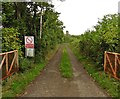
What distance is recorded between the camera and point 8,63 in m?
13.0

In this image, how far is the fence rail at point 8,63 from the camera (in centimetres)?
1175

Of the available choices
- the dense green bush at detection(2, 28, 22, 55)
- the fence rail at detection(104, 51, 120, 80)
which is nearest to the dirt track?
the fence rail at detection(104, 51, 120, 80)

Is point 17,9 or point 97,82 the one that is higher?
point 17,9

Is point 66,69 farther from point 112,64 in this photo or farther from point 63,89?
point 63,89

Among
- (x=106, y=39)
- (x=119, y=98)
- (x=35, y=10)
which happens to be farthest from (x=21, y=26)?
(x=119, y=98)

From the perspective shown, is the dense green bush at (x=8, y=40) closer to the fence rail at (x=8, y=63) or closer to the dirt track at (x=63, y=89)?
the fence rail at (x=8, y=63)

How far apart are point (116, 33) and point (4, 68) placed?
7.84 m

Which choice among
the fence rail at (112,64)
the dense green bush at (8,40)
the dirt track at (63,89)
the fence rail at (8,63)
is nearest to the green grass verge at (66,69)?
the dirt track at (63,89)

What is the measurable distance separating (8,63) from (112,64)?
5.62 m

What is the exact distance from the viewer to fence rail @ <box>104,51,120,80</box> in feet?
42.1

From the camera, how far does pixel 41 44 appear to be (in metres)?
23.4

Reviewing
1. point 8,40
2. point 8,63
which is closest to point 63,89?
point 8,63

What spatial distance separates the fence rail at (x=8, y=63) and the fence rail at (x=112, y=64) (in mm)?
5373

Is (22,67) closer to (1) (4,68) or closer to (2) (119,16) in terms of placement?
(1) (4,68)
